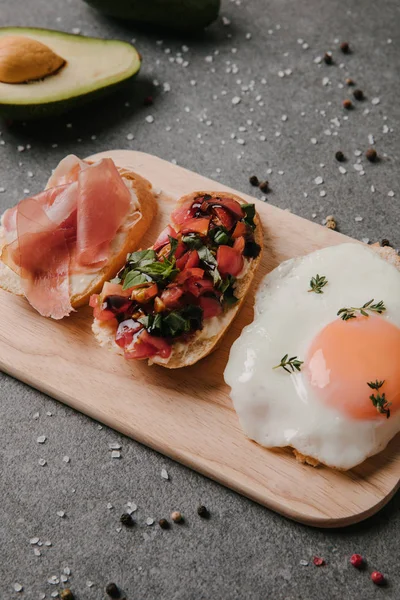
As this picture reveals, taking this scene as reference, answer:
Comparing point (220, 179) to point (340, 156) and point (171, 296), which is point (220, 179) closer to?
point (340, 156)

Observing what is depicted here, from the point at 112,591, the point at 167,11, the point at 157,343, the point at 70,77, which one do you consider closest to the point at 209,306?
the point at 157,343

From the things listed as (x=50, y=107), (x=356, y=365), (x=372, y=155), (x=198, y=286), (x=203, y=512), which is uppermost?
(x=372, y=155)

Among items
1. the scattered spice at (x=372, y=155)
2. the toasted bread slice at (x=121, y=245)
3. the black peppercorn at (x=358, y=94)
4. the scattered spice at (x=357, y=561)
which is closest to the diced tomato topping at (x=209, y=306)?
the toasted bread slice at (x=121, y=245)

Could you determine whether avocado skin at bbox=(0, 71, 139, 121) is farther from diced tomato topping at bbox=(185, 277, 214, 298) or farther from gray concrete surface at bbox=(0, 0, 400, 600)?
diced tomato topping at bbox=(185, 277, 214, 298)

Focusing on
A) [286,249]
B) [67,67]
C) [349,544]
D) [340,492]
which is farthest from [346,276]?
[67,67]

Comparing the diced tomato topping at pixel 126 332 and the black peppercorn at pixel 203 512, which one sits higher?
the diced tomato topping at pixel 126 332

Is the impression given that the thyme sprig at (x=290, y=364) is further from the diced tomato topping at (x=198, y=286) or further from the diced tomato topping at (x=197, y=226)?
Result: the diced tomato topping at (x=197, y=226)

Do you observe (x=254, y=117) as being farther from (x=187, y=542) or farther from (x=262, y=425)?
(x=187, y=542)
